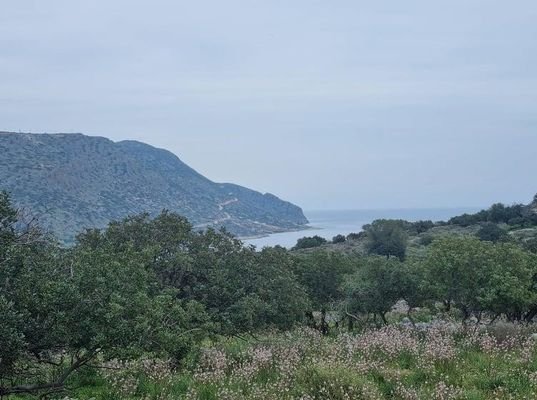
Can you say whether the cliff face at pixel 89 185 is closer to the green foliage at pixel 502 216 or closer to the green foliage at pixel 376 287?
the green foliage at pixel 502 216

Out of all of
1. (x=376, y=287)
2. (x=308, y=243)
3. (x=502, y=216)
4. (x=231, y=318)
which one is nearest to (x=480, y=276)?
(x=376, y=287)

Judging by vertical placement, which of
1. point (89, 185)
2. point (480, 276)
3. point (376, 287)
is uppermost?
point (89, 185)

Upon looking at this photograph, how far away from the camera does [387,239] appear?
55281 mm

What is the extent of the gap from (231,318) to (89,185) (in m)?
123

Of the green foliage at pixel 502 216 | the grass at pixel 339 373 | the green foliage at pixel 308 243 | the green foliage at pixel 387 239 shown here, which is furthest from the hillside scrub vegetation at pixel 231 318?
the green foliage at pixel 502 216

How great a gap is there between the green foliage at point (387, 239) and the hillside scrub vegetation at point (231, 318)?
27999 millimetres

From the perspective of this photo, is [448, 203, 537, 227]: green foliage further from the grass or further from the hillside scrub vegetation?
the grass

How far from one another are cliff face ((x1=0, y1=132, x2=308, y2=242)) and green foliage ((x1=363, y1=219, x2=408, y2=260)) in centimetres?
4639

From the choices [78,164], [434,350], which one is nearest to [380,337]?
[434,350]

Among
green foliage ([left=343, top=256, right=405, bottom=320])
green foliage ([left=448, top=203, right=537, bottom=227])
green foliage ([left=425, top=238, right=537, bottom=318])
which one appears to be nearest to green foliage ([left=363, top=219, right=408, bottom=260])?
green foliage ([left=448, top=203, right=537, bottom=227])

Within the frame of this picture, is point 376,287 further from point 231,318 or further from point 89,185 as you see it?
point 89,185

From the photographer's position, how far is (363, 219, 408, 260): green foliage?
53.3 m

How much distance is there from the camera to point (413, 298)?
2347 cm

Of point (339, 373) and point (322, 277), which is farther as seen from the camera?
point (322, 277)
